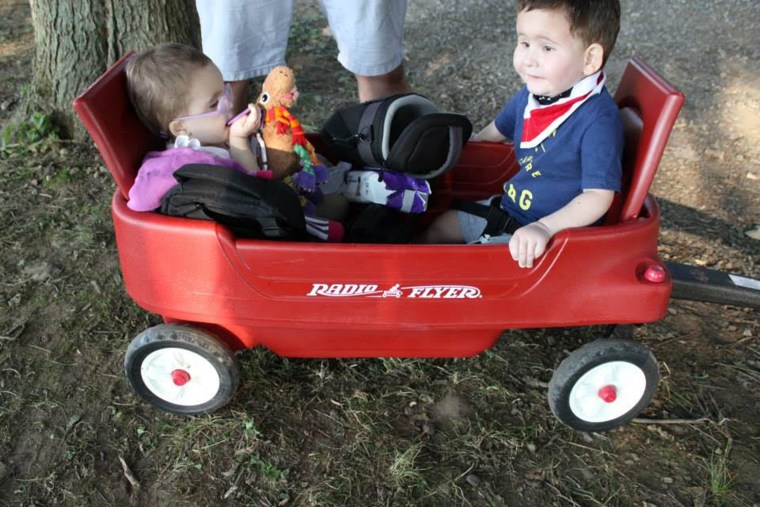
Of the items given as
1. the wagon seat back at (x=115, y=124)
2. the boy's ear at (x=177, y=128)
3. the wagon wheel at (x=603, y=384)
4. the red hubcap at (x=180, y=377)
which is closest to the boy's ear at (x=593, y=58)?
the wagon wheel at (x=603, y=384)

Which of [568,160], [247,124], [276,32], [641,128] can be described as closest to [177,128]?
[247,124]

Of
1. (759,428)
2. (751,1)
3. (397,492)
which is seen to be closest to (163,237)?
(397,492)

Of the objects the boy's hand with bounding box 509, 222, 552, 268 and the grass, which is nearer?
the boy's hand with bounding box 509, 222, 552, 268

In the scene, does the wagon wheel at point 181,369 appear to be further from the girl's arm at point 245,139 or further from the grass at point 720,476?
the grass at point 720,476

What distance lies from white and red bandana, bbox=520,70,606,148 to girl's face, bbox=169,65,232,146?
903mm

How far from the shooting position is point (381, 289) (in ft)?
5.83

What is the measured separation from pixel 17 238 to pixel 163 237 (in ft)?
4.56

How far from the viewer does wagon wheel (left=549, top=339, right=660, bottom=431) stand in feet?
6.20

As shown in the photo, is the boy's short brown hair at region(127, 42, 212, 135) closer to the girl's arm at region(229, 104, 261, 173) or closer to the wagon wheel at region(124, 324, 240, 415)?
the girl's arm at region(229, 104, 261, 173)

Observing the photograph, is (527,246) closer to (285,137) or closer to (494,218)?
(494,218)

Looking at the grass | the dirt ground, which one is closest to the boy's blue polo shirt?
the dirt ground

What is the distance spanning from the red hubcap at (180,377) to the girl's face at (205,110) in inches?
26.3

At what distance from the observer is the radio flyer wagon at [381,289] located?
1.74 m

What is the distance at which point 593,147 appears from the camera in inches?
72.7
